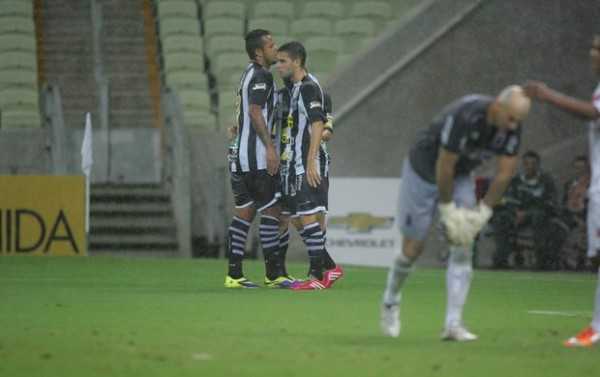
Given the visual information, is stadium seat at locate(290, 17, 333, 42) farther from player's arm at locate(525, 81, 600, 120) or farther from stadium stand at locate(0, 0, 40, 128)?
player's arm at locate(525, 81, 600, 120)

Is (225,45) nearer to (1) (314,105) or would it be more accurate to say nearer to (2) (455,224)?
(1) (314,105)

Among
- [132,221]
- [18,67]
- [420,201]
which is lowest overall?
[132,221]

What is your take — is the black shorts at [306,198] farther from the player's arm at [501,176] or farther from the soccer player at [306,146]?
the player's arm at [501,176]

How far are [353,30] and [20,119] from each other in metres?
5.80

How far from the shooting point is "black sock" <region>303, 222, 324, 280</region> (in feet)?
45.4

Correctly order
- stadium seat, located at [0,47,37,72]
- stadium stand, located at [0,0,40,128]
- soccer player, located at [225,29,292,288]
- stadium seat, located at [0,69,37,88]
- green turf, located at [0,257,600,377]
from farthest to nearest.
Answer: stadium seat, located at [0,47,37,72] → stadium seat, located at [0,69,37,88] → stadium stand, located at [0,0,40,128] → soccer player, located at [225,29,292,288] → green turf, located at [0,257,600,377]

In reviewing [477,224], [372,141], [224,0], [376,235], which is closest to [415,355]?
[477,224]

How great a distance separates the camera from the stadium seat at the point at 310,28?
25.6 metres

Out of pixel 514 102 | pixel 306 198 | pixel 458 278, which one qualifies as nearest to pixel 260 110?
pixel 306 198

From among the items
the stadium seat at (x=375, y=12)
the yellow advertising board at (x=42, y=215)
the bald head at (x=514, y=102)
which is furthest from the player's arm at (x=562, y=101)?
the stadium seat at (x=375, y=12)

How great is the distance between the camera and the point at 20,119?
24.5 metres

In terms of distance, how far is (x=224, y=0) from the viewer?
2644cm

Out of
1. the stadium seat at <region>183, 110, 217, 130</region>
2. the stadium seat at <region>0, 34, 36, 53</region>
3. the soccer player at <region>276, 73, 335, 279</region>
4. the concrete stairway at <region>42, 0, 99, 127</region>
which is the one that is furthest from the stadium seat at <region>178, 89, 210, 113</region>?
the soccer player at <region>276, 73, 335, 279</region>

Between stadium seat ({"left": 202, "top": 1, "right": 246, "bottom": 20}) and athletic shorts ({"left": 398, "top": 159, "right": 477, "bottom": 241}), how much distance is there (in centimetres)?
1728
